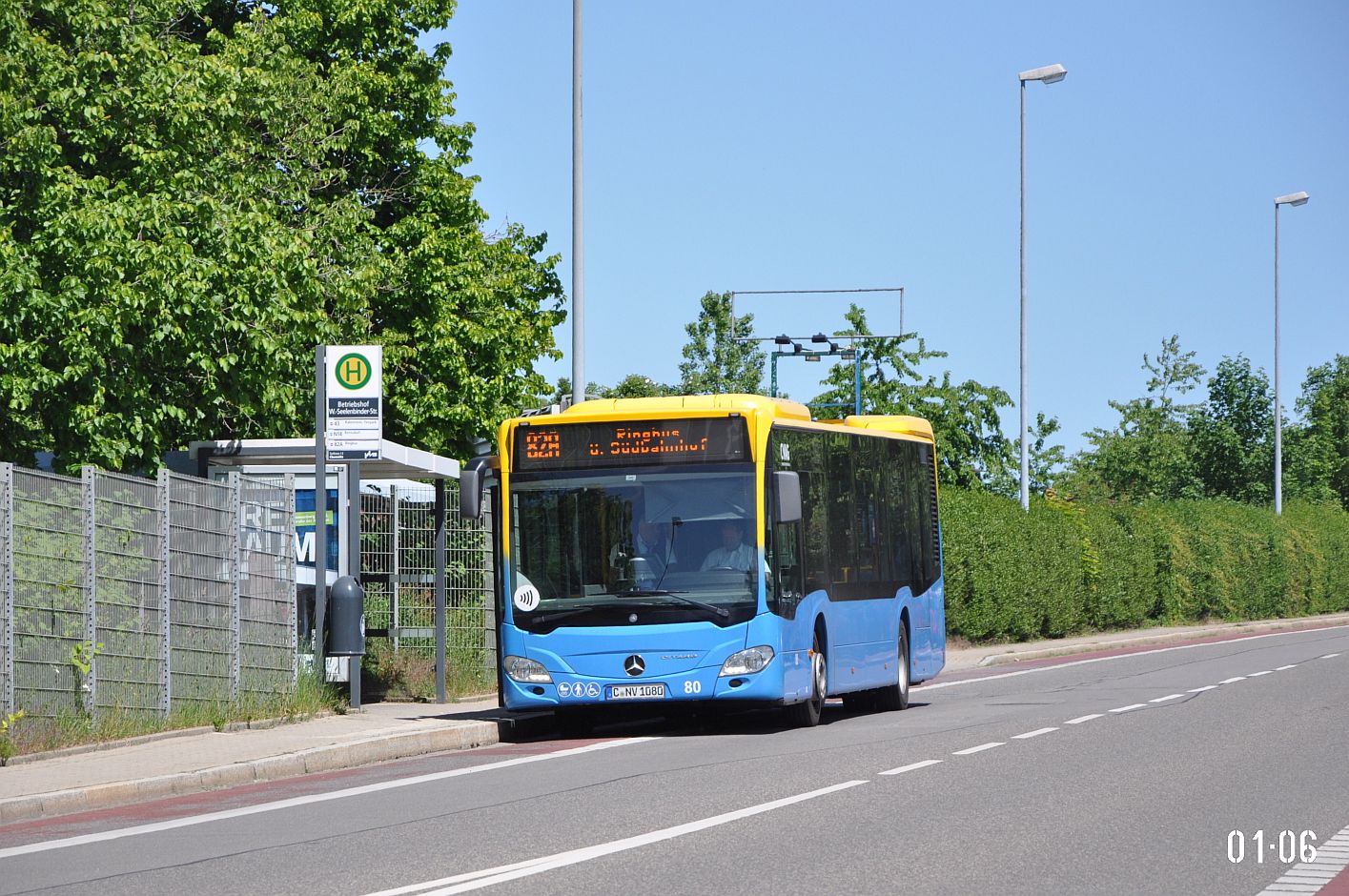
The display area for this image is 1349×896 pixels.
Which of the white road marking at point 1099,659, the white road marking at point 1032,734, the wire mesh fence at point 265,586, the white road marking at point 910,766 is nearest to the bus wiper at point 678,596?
the white road marking at point 1032,734

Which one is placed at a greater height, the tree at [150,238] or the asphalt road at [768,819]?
the tree at [150,238]

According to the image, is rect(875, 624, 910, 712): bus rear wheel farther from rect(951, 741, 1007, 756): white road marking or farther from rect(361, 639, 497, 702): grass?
rect(951, 741, 1007, 756): white road marking

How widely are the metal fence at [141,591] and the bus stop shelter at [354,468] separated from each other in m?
0.65

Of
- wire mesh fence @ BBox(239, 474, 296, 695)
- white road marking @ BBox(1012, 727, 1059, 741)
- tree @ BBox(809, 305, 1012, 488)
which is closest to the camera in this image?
white road marking @ BBox(1012, 727, 1059, 741)

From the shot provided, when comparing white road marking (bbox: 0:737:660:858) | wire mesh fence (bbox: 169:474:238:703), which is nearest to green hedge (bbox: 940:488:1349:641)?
wire mesh fence (bbox: 169:474:238:703)

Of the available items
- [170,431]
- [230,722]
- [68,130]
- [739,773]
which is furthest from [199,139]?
[739,773]

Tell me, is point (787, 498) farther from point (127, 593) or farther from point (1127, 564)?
point (1127, 564)

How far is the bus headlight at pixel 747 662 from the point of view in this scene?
17.6 meters

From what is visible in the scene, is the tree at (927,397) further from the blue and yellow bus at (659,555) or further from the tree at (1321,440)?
the blue and yellow bus at (659,555)

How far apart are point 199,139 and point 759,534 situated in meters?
10.3

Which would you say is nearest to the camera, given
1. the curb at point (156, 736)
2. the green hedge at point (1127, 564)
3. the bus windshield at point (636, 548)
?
the curb at point (156, 736)

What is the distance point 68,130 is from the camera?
77.7ft

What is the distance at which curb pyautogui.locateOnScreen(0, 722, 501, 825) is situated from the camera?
12484 mm
